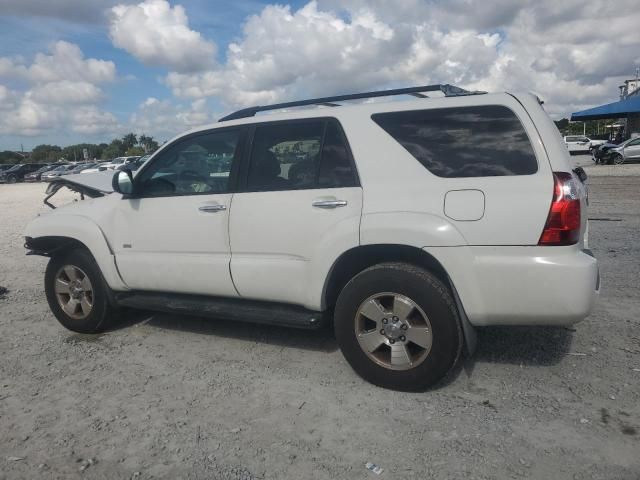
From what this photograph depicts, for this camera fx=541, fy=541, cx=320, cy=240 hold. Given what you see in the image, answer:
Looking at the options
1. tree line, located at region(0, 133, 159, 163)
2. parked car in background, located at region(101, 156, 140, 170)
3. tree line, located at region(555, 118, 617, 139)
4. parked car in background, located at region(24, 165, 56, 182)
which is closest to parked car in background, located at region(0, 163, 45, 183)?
parked car in background, located at region(24, 165, 56, 182)

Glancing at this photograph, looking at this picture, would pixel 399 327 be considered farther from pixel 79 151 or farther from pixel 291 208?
pixel 79 151

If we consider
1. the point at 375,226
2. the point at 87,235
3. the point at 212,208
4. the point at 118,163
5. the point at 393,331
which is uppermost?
the point at 118,163

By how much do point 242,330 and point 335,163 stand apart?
6.43 feet

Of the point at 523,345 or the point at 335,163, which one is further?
the point at 523,345

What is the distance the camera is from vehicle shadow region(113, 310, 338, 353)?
4.57 metres

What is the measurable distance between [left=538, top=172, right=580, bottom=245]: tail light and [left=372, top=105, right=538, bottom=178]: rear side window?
0.63ft

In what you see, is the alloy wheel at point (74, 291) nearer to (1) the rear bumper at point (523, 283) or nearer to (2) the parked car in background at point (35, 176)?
(1) the rear bumper at point (523, 283)

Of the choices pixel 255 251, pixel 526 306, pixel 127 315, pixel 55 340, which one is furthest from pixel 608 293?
pixel 55 340

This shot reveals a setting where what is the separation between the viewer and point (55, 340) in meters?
4.93

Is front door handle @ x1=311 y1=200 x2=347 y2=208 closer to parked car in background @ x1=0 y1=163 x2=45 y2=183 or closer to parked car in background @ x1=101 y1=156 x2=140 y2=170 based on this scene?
parked car in background @ x1=101 y1=156 x2=140 y2=170

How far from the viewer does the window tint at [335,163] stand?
12.2 ft

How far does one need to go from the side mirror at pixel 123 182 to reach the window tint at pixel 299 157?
44.9 inches

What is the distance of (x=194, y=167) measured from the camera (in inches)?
176

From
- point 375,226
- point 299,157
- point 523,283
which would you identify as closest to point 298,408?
point 375,226
